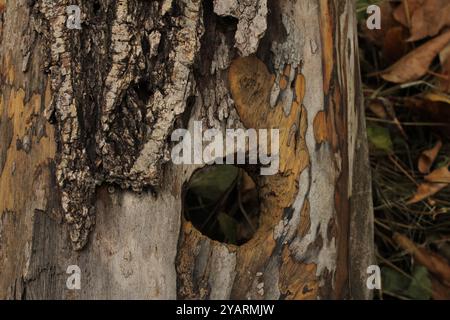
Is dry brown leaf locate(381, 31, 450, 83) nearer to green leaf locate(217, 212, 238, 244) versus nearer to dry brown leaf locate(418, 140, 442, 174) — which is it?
dry brown leaf locate(418, 140, 442, 174)

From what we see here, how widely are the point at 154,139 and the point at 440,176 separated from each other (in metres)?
1.38

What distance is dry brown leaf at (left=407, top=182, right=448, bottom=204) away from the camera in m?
2.57

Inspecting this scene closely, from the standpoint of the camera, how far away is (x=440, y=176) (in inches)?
100

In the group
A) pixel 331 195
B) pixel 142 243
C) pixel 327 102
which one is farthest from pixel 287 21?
A: pixel 142 243

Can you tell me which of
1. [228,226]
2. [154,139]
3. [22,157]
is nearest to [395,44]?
[228,226]

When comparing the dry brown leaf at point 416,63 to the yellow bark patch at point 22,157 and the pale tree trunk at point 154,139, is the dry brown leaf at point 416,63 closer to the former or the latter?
the pale tree trunk at point 154,139

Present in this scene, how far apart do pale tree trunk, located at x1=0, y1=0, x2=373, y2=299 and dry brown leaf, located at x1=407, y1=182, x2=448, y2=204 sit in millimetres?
886

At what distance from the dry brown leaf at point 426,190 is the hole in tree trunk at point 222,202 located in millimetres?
618

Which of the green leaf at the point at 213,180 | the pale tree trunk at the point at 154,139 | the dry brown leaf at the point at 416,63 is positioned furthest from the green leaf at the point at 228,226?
the dry brown leaf at the point at 416,63

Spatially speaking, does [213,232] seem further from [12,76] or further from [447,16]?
[447,16]

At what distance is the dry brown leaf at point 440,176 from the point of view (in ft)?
8.29

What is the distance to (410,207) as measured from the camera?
8.68 feet

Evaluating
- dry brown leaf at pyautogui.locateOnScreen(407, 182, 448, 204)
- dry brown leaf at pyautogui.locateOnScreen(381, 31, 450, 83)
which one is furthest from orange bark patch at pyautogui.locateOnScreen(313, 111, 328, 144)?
dry brown leaf at pyautogui.locateOnScreen(381, 31, 450, 83)

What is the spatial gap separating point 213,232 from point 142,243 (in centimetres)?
97
